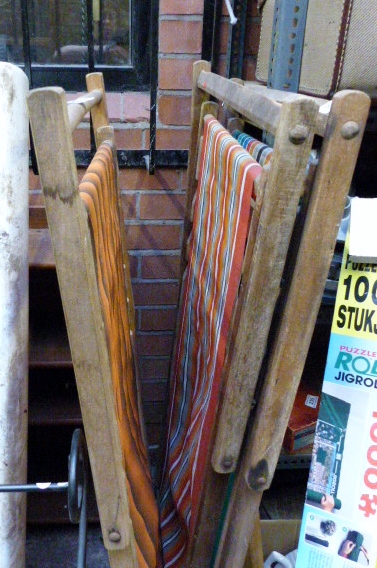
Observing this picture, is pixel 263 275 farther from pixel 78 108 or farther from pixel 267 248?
pixel 78 108

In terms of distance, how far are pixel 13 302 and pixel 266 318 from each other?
470mm

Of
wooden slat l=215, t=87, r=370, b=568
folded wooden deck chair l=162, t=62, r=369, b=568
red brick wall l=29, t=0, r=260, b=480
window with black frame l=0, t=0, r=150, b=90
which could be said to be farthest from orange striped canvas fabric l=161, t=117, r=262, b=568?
window with black frame l=0, t=0, r=150, b=90

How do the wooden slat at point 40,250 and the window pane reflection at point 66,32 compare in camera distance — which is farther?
the window pane reflection at point 66,32

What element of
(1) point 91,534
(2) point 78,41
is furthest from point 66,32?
(1) point 91,534

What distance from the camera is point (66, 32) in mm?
1563

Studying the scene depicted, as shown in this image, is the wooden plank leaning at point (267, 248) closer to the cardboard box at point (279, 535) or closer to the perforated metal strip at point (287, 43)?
the perforated metal strip at point (287, 43)

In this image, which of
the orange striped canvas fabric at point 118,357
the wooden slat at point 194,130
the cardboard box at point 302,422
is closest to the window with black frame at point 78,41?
the wooden slat at point 194,130

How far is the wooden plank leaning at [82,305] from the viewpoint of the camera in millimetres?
561

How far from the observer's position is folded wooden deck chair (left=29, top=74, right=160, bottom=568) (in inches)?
22.5

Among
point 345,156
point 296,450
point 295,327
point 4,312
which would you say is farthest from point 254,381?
point 296,450

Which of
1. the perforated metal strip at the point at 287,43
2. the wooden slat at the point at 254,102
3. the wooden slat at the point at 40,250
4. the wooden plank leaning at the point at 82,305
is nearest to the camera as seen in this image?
the wooden plank leaning at the point at 82,305

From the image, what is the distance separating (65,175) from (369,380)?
61 centimetres

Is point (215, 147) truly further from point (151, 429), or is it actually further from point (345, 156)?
point (151, 429)

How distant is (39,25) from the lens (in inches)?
60.9
